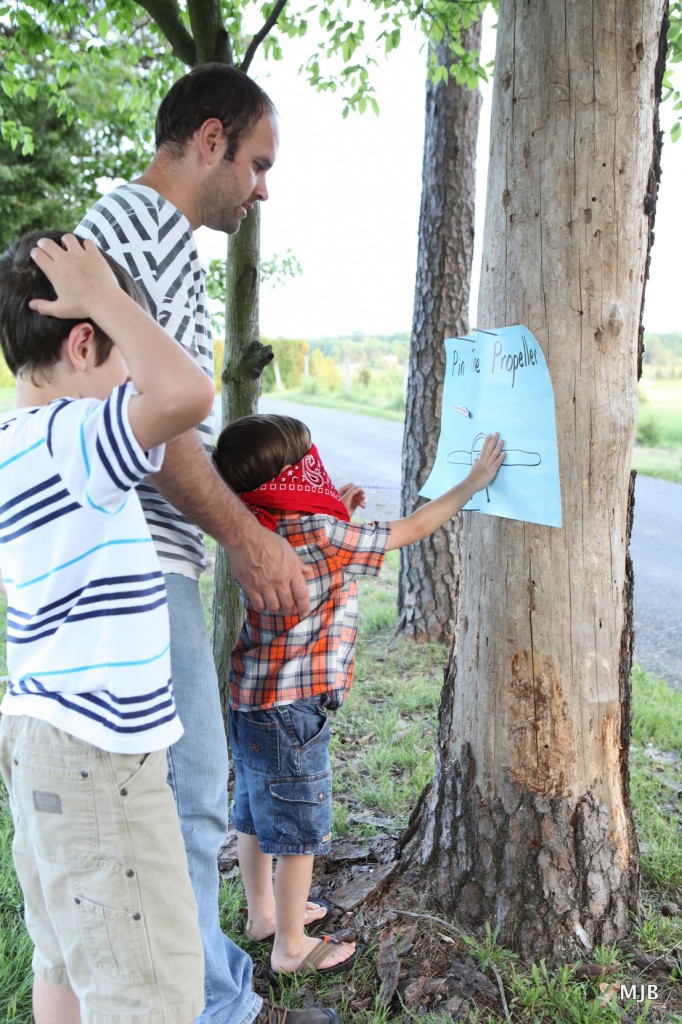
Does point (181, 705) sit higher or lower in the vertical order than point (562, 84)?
lower

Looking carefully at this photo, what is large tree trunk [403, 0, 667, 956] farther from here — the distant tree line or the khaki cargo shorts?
the distant tree line

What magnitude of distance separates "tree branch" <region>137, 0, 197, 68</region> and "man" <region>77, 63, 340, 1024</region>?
1.24 meters

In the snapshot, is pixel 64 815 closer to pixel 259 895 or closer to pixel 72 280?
pixel 72 280

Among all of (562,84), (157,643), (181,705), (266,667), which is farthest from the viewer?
(266,667)

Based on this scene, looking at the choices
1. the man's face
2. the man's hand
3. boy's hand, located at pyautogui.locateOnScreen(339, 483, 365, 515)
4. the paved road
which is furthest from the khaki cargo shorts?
the paved road

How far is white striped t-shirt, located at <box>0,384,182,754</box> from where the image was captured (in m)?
1.22

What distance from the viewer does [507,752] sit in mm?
2025

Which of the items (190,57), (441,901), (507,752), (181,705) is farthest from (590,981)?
(190,57)

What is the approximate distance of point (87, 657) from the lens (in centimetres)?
129

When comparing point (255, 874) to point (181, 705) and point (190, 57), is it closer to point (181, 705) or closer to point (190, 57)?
point (181, 705)

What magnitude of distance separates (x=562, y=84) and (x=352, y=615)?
1.34m

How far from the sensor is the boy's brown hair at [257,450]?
189 cm

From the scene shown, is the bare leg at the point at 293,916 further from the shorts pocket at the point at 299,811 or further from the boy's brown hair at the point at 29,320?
the boy's brown hair at the point at 29,320

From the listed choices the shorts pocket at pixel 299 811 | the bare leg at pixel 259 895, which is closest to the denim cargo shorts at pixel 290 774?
the shorts pocket at pixel 299 811
